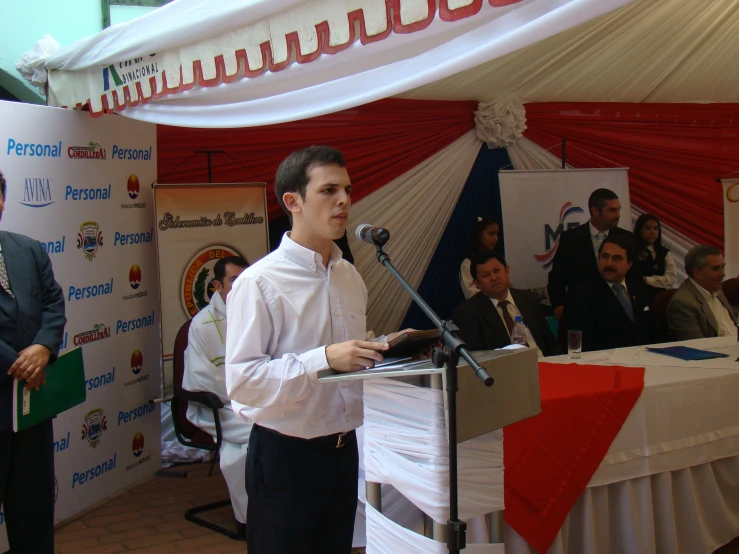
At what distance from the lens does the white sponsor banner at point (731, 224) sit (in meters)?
6.33

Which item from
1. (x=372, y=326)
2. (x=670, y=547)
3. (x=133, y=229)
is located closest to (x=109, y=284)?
(x=133, y=229)

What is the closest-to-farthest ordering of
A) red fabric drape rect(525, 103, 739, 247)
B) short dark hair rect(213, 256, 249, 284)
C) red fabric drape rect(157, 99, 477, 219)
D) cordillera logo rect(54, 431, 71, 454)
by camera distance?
cordillera logo rect(54, 431, 71, 454)
short dark hair rect(213, 256, 249, 284)
red fabric drape rect(157, 99, 477, 219)
red fabric drape rect(525, 103, 739, 247)

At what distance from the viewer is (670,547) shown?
281 cm

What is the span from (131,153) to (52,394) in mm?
1710

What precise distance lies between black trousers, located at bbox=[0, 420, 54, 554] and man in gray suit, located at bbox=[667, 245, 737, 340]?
3397 millimetres

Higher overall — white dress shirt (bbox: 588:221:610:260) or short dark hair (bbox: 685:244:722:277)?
white dress shirt (bbox: 588:221:610:260)

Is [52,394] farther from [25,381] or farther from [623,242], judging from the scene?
[623,242]

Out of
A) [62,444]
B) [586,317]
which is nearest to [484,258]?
[586,317]

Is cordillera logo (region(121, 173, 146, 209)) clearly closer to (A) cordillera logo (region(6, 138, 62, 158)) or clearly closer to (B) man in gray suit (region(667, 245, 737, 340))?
(A) cordillera logo (region(6, 138, 62, 158))

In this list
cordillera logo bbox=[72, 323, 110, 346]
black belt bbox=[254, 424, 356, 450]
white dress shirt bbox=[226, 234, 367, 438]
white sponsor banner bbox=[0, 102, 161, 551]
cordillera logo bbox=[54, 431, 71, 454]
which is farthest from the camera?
cordillera logo bbox=[72, 323, 110, 346]

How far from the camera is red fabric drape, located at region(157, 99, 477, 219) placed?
14.6ft

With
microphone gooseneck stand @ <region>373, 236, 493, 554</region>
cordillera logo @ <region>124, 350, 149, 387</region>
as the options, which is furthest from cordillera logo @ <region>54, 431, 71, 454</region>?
microphone gooseneck stand @ <region>373, 236, 493, 554</region>

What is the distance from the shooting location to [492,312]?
3.79 m

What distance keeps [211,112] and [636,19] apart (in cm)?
273
